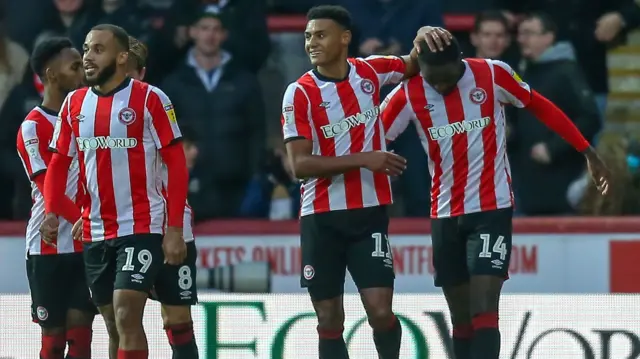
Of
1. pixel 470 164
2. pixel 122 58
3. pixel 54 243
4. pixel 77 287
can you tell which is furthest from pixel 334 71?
pixel 77 287

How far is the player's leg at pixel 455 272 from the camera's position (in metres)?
8.21

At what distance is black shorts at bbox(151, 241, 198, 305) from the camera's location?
26.7ft

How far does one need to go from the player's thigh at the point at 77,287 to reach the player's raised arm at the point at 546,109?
Answer: 2456mm

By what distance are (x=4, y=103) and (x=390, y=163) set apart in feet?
14.3

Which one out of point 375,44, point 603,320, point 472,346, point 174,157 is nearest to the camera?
point 174,157

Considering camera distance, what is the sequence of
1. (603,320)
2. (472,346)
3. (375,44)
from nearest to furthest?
(472,346) < (603,320) < (375,44)

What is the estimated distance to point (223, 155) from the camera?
10914 millimetres

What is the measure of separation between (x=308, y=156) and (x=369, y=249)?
1.87 feet

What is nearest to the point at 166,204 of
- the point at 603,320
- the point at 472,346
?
the point at 472,346

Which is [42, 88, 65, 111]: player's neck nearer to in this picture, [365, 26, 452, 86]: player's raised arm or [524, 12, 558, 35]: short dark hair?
[365, 26, 452, 86]: player's raised arm

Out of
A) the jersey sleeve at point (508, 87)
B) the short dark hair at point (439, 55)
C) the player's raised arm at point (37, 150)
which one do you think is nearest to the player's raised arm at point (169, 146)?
the player's raised arm at point (37, 150)

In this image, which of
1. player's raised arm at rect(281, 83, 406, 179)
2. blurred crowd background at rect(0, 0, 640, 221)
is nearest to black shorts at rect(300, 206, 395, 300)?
player's raised arm at rect(281, 83, 406, 179)

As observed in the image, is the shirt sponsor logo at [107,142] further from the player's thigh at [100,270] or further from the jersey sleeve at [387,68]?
the jersey sleeve at [387,68]

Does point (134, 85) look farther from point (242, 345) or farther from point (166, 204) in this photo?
point (242, 345)
